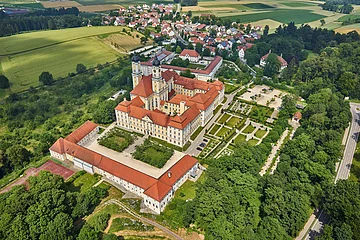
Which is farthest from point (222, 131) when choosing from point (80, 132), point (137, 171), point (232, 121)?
point (80, 132)

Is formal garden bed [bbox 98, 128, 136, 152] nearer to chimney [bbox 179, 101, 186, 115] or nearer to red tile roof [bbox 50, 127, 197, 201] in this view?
red tile roof [bbox 50, 127, 197, 201]

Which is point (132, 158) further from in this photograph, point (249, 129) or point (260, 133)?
point (260, 133)

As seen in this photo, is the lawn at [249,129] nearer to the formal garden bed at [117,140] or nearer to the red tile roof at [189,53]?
the formal garden bed at [117,140]

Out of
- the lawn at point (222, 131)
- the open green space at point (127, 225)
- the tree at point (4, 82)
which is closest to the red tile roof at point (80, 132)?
the open green space at point (127, 225)

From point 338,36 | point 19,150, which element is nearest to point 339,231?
point 19,150

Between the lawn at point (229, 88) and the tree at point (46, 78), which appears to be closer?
the lawn at point (229, 88)

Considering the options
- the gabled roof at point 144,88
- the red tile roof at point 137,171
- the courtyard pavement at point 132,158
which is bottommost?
the courtyard pavement at point 132,158
